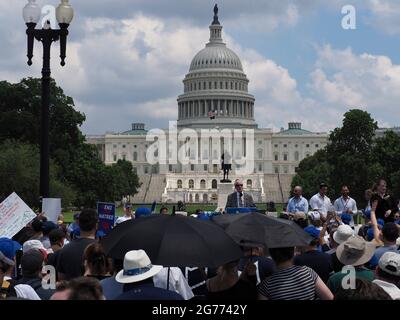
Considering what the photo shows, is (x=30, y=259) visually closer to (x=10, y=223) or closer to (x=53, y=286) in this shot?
(x=53, y=286)

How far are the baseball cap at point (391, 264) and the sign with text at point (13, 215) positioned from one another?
590 cm

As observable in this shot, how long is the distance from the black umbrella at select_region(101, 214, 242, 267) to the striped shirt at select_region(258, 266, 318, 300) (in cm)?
42

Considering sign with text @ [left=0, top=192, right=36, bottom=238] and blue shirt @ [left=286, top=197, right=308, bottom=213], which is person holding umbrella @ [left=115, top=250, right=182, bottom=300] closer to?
sign with text @ [left=0, top=192, right=36, bottom=238]

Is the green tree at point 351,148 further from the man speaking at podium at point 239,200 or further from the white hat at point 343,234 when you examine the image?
the white hat at point 343,234

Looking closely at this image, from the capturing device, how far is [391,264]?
6410mm

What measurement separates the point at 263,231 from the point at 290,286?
1.61 meters

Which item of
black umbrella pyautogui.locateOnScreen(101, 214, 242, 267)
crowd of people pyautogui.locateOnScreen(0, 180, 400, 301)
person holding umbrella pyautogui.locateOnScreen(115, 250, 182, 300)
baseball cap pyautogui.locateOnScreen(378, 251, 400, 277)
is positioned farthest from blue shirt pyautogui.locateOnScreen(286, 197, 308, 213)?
person holding umbrella pyautogui.locateOnScreen(115, 250, 182, 300)

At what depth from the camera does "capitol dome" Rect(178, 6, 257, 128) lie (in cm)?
16262

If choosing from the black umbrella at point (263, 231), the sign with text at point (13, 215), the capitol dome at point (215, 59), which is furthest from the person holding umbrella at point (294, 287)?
the capitol dome at point (215, 59)

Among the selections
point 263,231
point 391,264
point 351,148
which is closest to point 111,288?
point 263,231

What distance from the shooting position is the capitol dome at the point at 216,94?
6403 inches

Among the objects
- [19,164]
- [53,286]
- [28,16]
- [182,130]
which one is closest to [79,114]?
[19,164]
